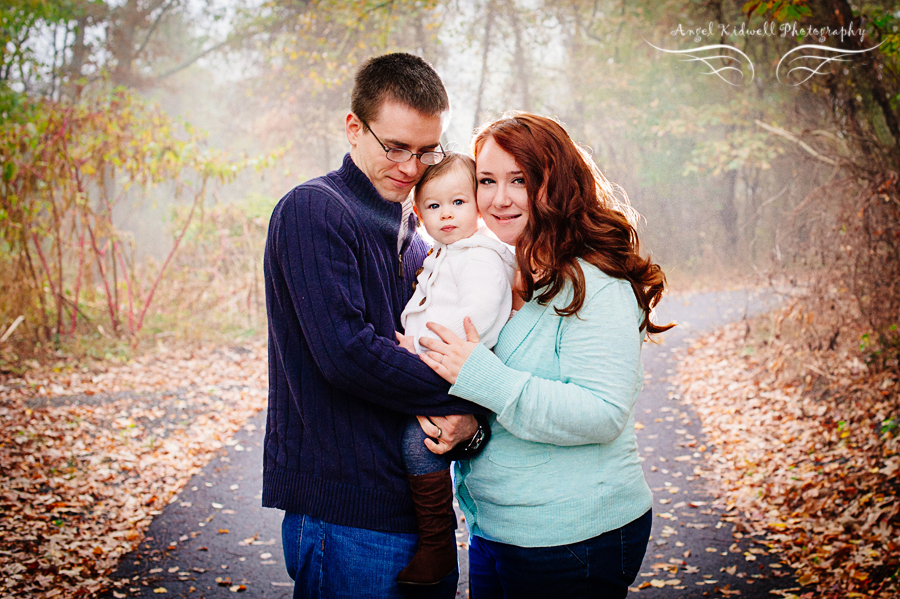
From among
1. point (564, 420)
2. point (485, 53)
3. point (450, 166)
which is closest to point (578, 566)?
point (564, 420)

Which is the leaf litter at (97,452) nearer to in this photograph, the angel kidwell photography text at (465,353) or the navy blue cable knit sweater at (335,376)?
the angel kidwell photography text at (465,353)

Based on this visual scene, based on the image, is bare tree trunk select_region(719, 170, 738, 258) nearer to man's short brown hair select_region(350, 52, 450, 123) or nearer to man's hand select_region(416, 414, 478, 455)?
man's short brown hair select_region(350, 52, 450, 123)

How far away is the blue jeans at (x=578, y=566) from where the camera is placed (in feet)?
6.34

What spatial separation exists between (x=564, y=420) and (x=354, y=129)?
3.99 ft

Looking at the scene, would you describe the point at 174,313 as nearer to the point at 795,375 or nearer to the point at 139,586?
the point at 139,586

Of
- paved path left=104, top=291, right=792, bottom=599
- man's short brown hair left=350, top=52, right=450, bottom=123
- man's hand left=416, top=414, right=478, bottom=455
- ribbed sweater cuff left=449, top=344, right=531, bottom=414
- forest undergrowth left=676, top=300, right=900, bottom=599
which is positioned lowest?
paved path left=104, top=291, right=792, bottom=599

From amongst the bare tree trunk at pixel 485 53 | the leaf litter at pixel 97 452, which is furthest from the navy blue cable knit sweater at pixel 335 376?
the bare tree trunk at pixel 485 53

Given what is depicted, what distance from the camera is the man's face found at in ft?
7.06

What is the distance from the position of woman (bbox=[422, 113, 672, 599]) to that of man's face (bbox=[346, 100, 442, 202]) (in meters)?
0.24

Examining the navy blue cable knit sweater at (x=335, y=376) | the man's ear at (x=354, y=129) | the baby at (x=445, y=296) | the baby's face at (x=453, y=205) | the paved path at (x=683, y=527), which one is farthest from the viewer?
the paved path at (x=683, y=527)

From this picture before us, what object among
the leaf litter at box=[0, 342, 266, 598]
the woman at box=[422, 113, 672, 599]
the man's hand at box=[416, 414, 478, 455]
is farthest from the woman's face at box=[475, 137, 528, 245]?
the leaf litter at box=[0, 342, 266, 598]

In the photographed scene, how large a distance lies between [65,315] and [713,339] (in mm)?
10321

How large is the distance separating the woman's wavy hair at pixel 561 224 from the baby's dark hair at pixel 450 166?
0.70 ft

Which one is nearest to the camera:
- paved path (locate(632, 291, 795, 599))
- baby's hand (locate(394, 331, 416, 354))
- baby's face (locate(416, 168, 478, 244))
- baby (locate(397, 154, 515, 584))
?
baby (locate(397, 154, 515, 584))
